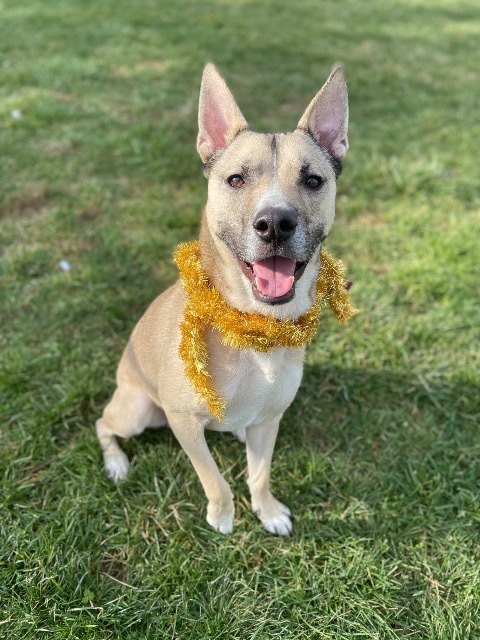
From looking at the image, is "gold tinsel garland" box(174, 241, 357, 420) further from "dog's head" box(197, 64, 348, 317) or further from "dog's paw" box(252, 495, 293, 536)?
"dog's paw" box(252, 495, 293, 536)

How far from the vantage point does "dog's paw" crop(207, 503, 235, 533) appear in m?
2.78

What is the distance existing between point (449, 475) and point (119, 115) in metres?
5.95

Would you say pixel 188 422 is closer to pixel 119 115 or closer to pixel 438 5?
pixel 119 115

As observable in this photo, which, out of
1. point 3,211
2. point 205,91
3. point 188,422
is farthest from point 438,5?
point 188,422

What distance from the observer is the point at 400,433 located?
3416mm

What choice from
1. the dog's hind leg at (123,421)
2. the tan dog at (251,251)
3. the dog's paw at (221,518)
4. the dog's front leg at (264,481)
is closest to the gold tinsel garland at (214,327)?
the tan dog at (251,251)

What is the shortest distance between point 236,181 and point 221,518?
1818 mm

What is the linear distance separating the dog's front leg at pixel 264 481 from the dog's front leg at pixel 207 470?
0.19 meters

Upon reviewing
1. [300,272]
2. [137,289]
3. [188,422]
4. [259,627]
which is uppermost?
[300,272]

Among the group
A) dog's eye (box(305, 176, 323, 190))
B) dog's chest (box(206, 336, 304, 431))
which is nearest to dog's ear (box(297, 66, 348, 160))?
dog's eye (box(305, 176, 323, 190))

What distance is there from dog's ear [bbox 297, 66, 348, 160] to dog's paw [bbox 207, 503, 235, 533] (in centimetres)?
197

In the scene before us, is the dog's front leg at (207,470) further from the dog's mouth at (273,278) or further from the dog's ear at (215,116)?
the dog's ear at (215,116)

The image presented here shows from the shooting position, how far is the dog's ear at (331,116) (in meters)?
2.36

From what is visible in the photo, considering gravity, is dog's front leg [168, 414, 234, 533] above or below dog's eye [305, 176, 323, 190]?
below
